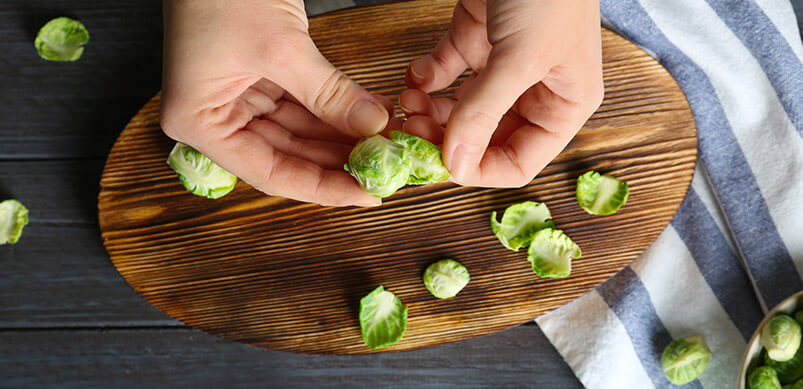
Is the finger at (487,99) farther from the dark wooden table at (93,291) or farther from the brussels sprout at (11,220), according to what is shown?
the brussels sprout at (11,220)

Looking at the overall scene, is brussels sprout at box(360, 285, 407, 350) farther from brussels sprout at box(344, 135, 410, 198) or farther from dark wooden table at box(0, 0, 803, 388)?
brussels sprout at box(344, 135, 410, 198)

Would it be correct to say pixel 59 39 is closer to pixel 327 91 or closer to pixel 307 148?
pixel 307 148

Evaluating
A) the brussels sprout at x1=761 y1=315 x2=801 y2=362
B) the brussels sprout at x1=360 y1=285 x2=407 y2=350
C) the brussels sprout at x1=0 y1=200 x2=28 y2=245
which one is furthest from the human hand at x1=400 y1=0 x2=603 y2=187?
the brussels sprout at x1=0 y1=200 x2=28 y2=245

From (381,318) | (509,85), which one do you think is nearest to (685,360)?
(381,318)

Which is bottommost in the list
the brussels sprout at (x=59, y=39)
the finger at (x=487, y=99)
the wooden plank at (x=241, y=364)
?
the wooden plank at (x=241, y=364)

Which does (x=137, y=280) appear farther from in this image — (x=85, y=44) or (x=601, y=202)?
(x=601, y=202)

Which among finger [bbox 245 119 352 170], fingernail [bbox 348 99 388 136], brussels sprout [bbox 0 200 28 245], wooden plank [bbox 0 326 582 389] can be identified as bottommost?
wooden plank [bbox 0 326 582 389]

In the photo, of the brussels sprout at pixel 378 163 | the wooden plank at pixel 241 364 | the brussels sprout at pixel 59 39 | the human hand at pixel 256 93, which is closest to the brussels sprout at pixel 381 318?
the wooden plank at pixel 241 364
